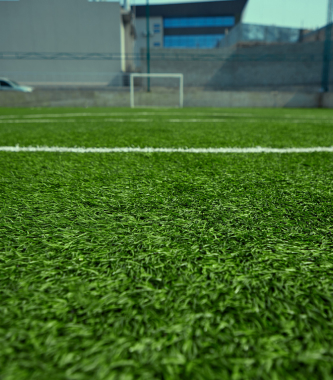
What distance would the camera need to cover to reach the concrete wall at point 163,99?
12625 millimetres

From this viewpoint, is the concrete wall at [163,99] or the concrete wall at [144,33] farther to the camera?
the concrete wall at [144,33]

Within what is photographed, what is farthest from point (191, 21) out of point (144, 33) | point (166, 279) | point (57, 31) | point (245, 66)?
point (166, 279)

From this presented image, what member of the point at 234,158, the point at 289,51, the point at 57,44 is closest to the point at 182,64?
the point at 289,51

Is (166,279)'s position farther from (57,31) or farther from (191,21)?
(191,21)

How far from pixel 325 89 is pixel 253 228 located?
54.9 feet

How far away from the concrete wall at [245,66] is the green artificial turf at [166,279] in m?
18.9

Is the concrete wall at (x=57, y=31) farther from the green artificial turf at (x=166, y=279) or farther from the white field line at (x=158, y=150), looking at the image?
the green artificial turf at (x=166, y=279)

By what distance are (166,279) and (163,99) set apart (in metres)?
12.9

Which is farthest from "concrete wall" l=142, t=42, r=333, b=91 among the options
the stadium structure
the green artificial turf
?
the green artificial turf

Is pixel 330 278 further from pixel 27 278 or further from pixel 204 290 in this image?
pixel 27 278

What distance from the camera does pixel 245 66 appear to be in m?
18.8

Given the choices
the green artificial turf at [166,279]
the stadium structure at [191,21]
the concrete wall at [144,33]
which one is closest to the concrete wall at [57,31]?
the concrete wall at [144,33]

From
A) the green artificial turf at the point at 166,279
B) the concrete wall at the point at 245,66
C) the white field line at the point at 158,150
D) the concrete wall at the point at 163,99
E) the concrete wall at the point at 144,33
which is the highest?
the concrete wall at the point at 144,33

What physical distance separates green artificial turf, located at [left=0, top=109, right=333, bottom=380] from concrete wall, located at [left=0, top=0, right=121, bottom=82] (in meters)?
19.8
